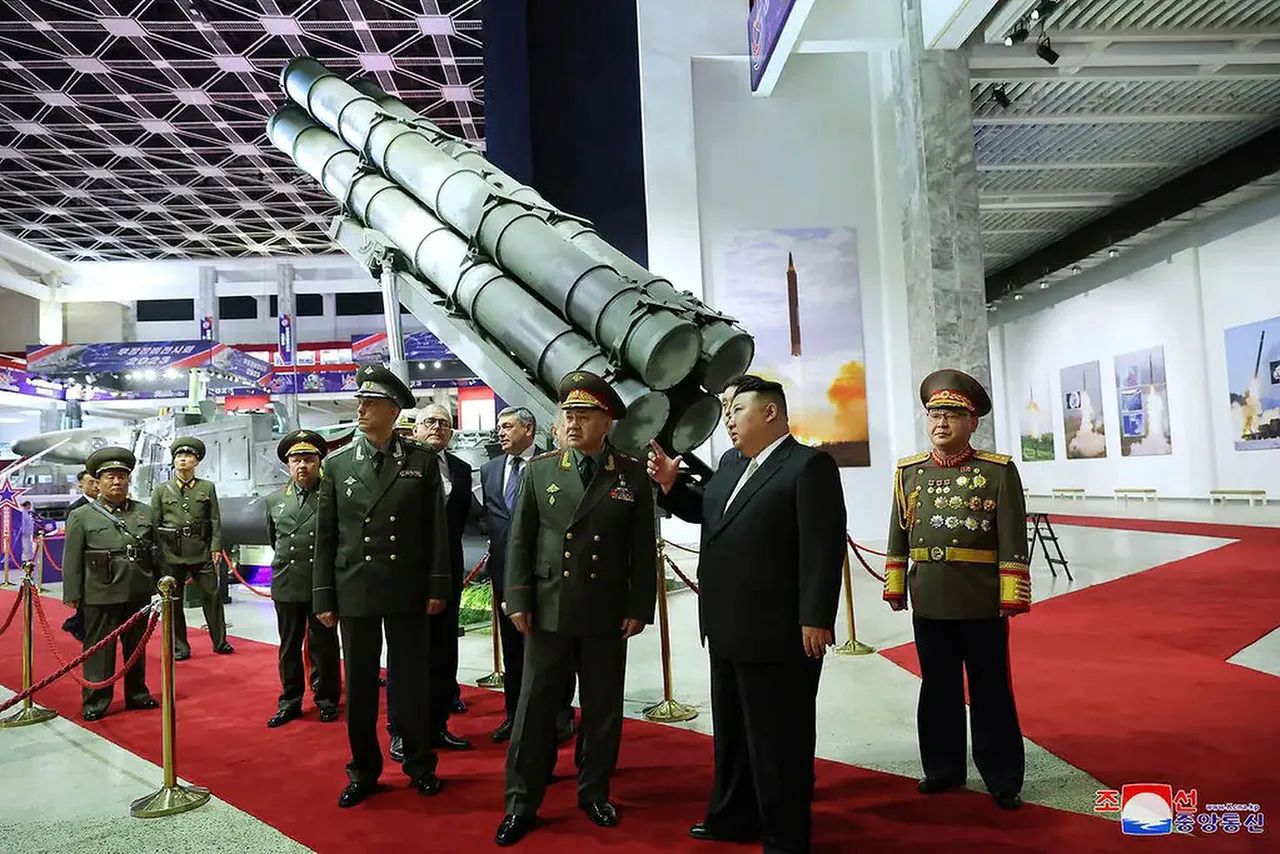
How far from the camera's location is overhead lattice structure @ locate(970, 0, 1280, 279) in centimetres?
881

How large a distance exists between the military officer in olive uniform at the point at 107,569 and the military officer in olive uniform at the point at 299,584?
731 mm

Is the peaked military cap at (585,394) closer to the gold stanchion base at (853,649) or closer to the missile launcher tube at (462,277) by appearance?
the missile launcher tube at (462,277)

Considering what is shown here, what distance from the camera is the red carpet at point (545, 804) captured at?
277 cm

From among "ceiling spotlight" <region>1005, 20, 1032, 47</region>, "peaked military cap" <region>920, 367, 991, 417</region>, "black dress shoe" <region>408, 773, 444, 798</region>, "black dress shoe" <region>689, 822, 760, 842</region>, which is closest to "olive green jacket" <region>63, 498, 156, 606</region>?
"black dress shoe" <region>408, 773, 444, 798</region>

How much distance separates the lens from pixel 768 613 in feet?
8.61

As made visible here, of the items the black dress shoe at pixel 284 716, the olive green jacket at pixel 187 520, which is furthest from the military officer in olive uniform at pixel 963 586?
the olive green jacket at pixel 187 520

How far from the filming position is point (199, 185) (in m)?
19.3

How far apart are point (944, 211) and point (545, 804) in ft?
22.4

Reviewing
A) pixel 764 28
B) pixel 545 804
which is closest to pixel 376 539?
pixel 545 804

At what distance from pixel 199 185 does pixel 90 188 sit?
2.37m

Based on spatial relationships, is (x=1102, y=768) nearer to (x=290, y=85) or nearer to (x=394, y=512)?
(x=394, y=512)

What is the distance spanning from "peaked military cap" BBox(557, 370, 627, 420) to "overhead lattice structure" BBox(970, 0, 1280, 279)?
672 cm

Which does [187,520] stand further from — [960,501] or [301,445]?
[960,501]

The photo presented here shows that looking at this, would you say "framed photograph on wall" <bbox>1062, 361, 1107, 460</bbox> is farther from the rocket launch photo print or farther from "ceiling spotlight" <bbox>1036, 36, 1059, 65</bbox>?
"ceiling spotlight" <bbox>1036, 36, 1059, 65</bbox>
